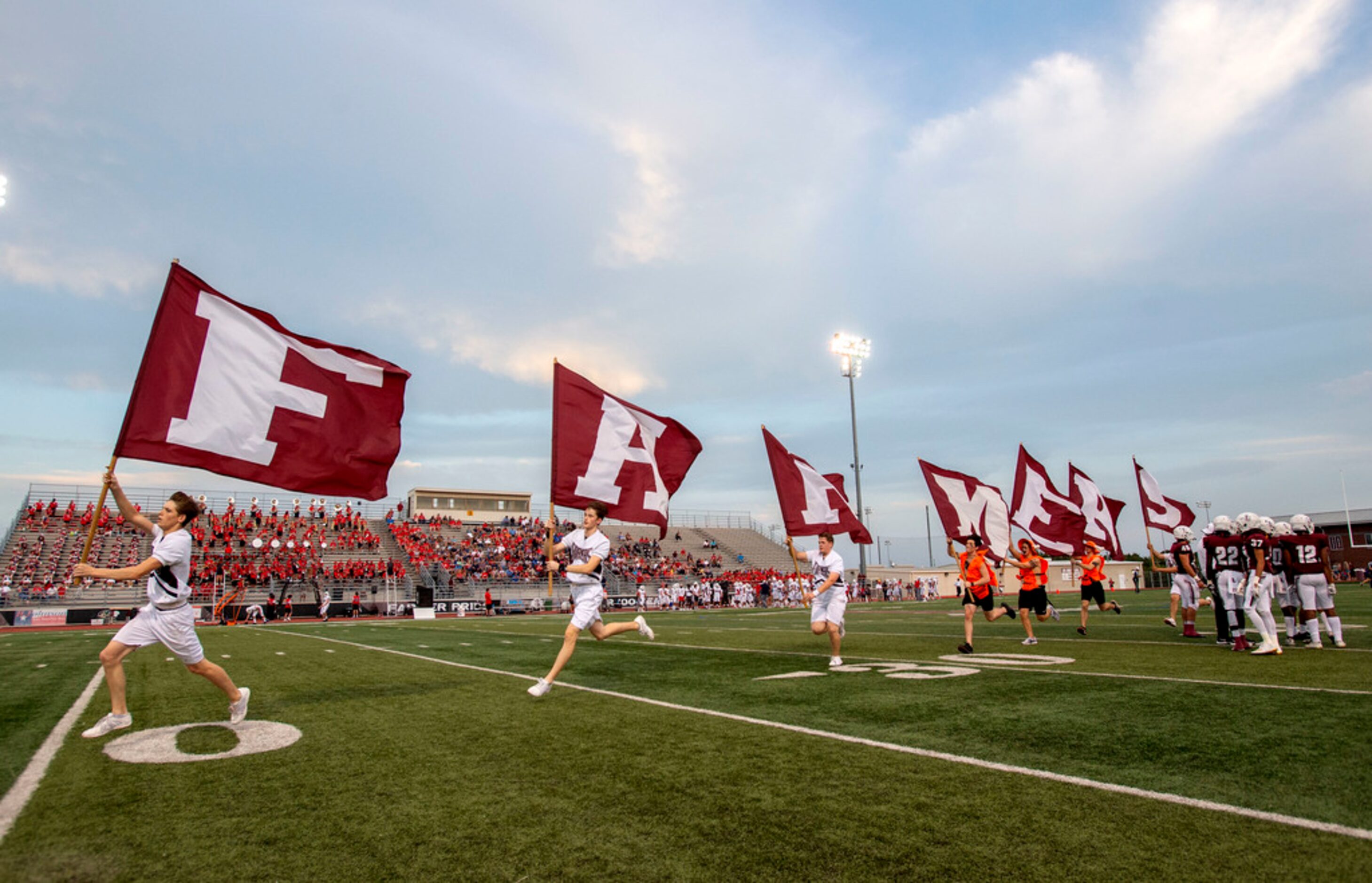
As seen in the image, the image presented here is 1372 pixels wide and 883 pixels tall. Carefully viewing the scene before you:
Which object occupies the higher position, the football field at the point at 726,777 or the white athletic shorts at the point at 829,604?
the white athletic shorts at the point at 829,604

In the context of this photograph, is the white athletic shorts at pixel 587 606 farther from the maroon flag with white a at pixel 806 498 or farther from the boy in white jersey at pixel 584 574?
the maroon flag with white a at pixel 806 498

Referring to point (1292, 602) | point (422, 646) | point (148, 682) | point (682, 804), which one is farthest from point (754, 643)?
point (682, 804)

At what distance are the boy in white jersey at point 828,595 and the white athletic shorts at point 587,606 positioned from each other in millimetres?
3250

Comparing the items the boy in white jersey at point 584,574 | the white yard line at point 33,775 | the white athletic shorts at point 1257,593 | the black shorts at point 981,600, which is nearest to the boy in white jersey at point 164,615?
the white yard line at point 33,775

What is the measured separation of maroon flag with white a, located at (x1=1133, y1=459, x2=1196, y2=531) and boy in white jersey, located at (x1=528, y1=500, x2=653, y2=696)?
16.2m

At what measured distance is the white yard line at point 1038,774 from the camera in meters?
3.64

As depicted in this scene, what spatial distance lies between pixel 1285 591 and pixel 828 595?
26.1 ft

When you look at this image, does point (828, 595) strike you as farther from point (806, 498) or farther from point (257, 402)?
point (257, 402)

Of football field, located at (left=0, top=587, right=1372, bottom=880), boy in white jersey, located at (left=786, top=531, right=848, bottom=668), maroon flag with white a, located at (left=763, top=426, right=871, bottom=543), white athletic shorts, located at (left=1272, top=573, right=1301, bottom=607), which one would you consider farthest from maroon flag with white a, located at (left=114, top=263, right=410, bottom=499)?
white athletic shorts, located at (left=1272, top=573, right=1301, bottom=607)

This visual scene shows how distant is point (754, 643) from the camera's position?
51.3ft

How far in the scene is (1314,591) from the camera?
460 inches

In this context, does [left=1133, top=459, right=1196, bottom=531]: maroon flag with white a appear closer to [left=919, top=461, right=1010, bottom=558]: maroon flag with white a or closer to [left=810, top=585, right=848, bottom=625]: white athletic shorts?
[left=919, top=461, right=1010, bottom=558]: maroon flag with white a

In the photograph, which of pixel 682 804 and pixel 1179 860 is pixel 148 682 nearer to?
pixel 682 804

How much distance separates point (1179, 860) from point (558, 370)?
9.04 metres
